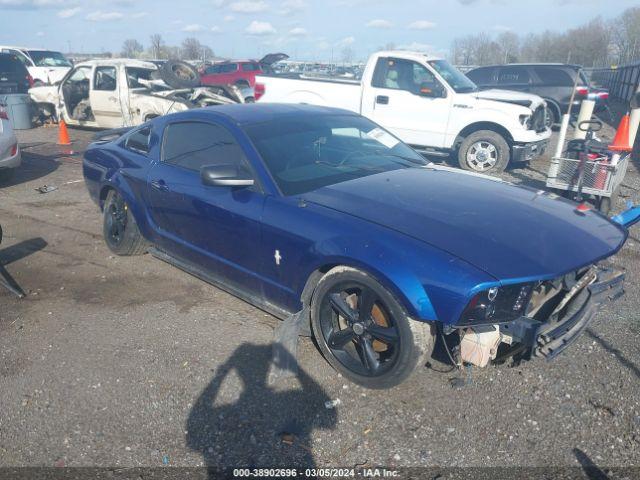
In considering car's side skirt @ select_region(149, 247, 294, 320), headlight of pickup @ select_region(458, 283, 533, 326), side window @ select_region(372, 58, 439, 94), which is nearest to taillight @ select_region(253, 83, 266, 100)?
side window @ select_region(372, 58, 439, 94)

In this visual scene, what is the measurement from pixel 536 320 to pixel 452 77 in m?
7.27

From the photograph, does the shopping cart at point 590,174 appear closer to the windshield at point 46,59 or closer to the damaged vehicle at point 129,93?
the damaged vehicle at point 129,93

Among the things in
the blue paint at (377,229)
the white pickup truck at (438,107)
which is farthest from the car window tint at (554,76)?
the blue paint at (377,229)

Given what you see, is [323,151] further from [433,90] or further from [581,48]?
[581,48]

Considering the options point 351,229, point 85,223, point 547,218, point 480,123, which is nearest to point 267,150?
point 351,229

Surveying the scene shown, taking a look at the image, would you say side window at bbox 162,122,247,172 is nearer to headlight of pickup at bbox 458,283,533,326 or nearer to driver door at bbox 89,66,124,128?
headlight of pickup at bbox 458,283,533,326

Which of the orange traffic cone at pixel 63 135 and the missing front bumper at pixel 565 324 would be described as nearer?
the missing front bumper at pixel 565 324

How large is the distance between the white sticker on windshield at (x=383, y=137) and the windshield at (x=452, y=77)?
16.1ft

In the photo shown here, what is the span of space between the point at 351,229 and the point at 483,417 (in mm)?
1296

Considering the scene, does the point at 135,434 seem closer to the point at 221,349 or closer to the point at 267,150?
the point at 221,349

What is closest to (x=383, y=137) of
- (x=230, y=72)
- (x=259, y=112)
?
(x=259, y=112)

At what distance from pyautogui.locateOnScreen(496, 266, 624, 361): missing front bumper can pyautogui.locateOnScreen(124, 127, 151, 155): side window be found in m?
3.46

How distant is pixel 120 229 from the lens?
4.96 metres

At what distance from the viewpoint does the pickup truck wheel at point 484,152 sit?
8611mm
